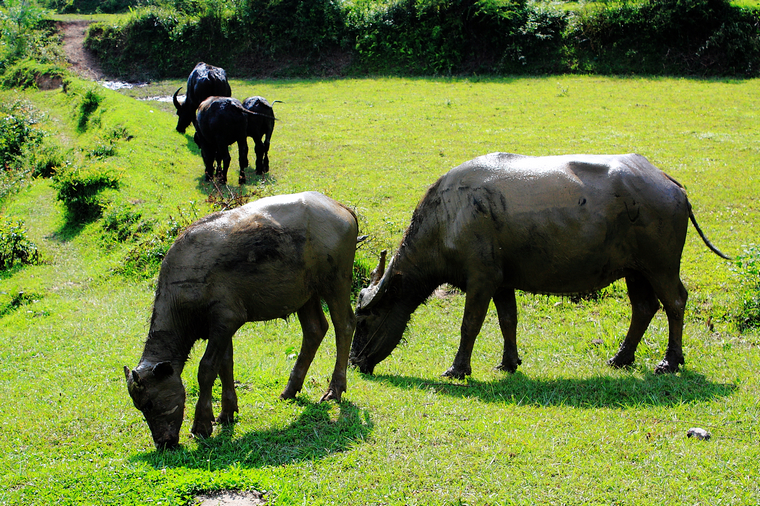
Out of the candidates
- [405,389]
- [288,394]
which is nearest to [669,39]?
[405,389]

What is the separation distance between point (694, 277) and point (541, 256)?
12.6 feet

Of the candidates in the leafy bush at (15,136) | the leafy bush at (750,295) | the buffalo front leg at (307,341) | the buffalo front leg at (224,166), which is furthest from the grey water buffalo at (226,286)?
the leafy bush at (15,136)

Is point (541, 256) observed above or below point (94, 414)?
above

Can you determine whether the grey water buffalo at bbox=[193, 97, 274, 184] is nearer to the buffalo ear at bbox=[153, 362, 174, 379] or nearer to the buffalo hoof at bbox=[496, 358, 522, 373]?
the buffalo hoof at bbox=[496, 358, 522, 373]

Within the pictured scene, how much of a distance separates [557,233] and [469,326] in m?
1.29

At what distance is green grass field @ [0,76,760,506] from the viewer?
14.3ft

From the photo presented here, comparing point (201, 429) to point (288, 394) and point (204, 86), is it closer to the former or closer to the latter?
point (288, 394)

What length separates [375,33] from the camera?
95.6 ft

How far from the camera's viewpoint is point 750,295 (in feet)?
25.9

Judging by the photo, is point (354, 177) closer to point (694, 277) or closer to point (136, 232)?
point (136, 232)

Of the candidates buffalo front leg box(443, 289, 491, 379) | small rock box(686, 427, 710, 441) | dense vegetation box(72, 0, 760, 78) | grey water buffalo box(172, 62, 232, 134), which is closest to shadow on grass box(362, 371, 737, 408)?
buffalo front leg box(443, 289, 491, 379)

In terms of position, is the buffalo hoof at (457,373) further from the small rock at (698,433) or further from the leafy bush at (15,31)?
the leafy bush at (15,31)

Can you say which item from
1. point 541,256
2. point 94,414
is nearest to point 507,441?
point 541,256

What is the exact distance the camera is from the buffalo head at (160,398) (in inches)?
185
